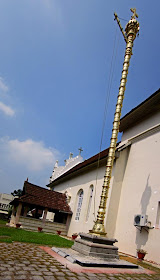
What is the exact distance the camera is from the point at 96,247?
7.22 meters

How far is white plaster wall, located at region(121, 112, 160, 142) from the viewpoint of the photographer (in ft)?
39.3

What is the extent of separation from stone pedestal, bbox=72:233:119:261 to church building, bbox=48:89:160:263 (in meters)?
2.83

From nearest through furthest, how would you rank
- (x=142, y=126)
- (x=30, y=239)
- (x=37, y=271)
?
(x=37, y=271), (x=30, y=239), (x=142, y=126)

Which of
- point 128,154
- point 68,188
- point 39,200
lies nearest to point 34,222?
point 39,200

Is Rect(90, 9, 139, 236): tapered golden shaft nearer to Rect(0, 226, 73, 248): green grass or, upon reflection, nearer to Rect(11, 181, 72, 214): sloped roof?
Rect(0, 226, 73, 248): green grass

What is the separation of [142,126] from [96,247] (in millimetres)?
7901

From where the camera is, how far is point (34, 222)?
18.0m

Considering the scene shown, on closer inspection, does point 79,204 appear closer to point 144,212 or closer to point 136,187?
point 136,187

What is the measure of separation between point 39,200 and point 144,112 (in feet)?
37.5

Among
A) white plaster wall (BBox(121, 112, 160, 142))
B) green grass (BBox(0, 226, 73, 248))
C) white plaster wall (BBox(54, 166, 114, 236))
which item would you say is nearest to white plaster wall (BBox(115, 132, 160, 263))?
white plaster wall (BBox(121, 112, 160, 142))

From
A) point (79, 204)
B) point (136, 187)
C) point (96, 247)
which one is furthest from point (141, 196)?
point (79, 204)

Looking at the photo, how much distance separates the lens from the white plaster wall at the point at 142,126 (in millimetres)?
11969

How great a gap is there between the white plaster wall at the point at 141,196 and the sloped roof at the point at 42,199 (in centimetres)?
788

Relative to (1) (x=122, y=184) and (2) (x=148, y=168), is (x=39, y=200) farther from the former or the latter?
(2) (x=148, y=168)
